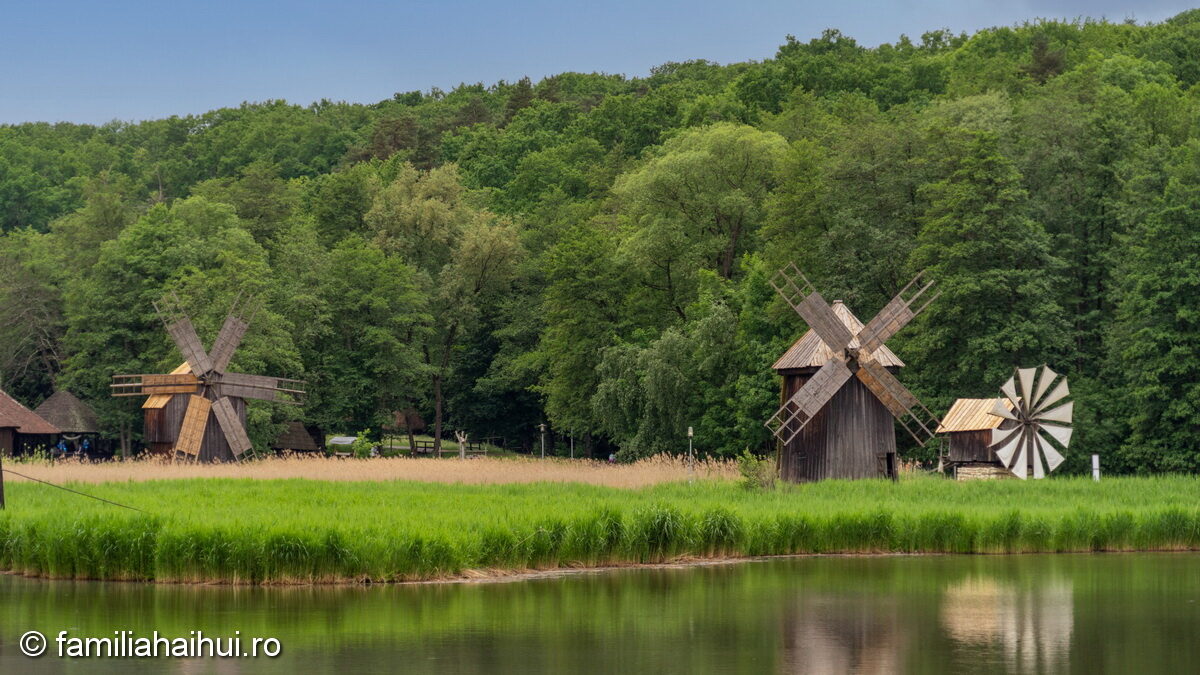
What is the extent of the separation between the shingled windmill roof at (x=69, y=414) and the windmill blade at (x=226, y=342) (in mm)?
19954

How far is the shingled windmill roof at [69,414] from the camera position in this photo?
73.3 m

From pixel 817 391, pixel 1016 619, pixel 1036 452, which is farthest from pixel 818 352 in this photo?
pixel 1016 619

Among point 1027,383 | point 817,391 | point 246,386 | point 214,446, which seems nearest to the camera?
point 817,391

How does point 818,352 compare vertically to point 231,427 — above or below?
above

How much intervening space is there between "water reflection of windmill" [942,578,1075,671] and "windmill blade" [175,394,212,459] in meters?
34.7

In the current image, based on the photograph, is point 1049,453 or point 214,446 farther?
point 214,446

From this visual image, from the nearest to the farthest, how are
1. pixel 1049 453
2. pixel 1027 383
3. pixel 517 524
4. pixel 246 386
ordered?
pixel 517 524
pixel 1027 383
pixel 1049 453
pixel 246 386

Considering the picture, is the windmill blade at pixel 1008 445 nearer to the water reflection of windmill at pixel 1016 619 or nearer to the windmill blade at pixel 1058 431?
the windmill blade at pixel 1058 431

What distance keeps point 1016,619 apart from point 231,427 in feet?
126

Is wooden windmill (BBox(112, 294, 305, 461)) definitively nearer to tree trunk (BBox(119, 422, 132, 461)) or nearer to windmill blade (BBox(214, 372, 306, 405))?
windmill blade (BBox(214, 372, 306, 405))

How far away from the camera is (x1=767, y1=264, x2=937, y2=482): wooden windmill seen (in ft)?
138

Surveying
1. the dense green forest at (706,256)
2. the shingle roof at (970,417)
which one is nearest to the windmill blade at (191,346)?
the dense green forest at (706,256)

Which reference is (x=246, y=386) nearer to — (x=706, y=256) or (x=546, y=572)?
(x=706, y=256)

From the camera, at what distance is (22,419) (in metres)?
68.9
